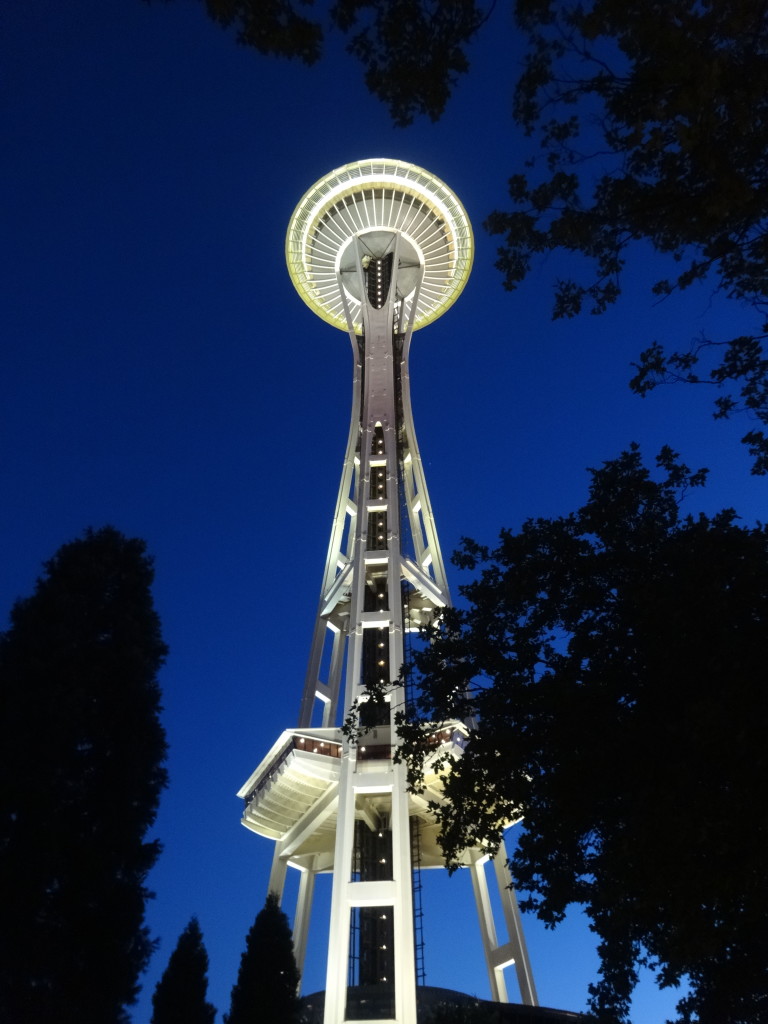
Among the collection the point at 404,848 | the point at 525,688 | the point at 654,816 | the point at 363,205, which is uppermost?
the point at 363,205

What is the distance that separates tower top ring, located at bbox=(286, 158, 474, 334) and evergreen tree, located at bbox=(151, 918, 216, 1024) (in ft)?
116

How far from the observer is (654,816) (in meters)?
9.61

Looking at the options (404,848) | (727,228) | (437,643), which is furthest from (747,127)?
(404,848)

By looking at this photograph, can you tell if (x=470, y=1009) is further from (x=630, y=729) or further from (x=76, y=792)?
(x=630, y=729)

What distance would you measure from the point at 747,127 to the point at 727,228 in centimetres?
140

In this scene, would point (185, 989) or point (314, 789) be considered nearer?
point (185, 989)

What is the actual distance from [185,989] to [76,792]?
421 cm

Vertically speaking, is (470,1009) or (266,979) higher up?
(470,1009)

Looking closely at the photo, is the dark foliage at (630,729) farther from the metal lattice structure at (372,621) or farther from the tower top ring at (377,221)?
the tower top ring at (377,221)

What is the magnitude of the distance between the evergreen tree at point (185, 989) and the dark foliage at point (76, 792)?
67cm

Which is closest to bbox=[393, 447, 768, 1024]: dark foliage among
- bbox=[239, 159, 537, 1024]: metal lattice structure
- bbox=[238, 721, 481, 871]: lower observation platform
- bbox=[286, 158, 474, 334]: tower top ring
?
bbox=[239, 159, 537, 1024]: metal lattice structure

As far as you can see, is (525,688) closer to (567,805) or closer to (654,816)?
(567,805)

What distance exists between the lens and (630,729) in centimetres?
1047

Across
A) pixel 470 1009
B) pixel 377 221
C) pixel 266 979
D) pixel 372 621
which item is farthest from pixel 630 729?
pixel 377 221
